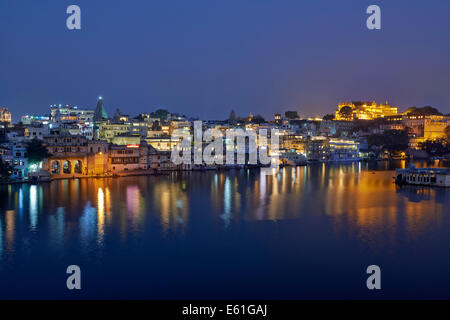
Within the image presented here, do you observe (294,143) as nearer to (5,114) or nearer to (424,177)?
(424,177)

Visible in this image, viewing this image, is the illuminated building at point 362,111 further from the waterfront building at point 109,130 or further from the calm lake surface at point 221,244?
the calm lake surface at point 221,244

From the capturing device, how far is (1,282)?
630 centimetres

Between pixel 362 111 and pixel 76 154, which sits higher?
pixel 362 111

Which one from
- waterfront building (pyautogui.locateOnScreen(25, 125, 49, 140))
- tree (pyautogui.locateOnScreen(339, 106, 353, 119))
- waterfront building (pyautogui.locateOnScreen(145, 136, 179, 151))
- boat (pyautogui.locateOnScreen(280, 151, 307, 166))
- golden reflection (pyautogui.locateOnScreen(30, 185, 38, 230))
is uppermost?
tree (pyautogui.locateOnScreen(339, 106, 353, 119))

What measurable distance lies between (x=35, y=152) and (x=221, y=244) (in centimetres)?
1152

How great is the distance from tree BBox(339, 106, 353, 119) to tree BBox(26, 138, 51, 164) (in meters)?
50.9

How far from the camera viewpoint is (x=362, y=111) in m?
63.4

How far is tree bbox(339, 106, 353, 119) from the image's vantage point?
6075 cm

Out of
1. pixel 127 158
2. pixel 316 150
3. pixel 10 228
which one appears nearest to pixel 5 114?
pixel 127 158

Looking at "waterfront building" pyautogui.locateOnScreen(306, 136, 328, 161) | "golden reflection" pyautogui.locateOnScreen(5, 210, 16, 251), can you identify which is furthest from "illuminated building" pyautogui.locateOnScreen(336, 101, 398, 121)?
"golden reflection" pyautogui.locateOnScreen(5, 210, 16, 251)

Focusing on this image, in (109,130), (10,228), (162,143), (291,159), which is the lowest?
(10,228)

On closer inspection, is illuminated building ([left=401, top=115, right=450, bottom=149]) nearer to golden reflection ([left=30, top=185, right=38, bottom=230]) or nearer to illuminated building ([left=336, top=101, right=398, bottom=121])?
illuminated building ([left=336, top=101, right=398, bottom=121])

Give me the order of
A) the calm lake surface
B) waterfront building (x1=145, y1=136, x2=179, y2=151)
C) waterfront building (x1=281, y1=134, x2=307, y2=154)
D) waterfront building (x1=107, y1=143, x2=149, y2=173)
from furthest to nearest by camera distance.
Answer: waterfront building (x1=281, y1=134, x2=307, y2=154), waterfront building (x1=145, y1=136, x2=179, y2=151), waterfront building (x1=107, y1=143, x2=149, y2=173), the calm lake surface

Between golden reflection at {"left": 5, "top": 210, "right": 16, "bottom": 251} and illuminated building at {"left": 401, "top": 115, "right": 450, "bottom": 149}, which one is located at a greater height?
illuminated building at {"left": 401, "top": 115, "right": 450, "bottom": 149}
